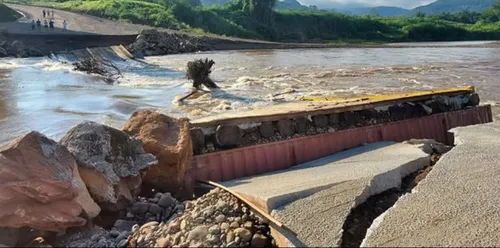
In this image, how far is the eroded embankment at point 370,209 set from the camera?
4.09 meters

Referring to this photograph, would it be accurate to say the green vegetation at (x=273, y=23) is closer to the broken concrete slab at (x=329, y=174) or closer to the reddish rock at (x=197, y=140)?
the reddish rock at (x=197, y=140)

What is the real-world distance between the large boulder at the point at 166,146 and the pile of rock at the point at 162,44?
2689 centimetres

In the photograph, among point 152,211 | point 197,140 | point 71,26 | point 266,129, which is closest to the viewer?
point 152,211

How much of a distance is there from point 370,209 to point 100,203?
263cm

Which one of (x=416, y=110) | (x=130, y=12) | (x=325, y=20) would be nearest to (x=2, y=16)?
(x=130, y=12)

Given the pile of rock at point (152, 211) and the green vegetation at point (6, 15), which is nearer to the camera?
the pile of rock at point (152, 211)

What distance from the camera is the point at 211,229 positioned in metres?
4.21

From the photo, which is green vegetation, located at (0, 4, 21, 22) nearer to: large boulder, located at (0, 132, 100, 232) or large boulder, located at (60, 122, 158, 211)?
large boulder, located at (60, 122, 158, 211)

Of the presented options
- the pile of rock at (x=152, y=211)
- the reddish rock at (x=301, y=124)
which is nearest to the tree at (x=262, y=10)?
the reddish rock at (x=301, y=124)

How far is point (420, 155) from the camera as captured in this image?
6117 mm

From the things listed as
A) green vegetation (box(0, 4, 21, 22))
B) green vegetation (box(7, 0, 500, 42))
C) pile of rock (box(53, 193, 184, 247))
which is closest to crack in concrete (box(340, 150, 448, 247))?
pile of rock (box(53, 193, 184, 247))

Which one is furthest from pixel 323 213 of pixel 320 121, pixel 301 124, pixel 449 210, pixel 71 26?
pixel 71 26

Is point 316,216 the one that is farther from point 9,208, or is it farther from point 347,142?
point 347,142

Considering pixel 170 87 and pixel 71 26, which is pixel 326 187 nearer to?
pixel 170 87
